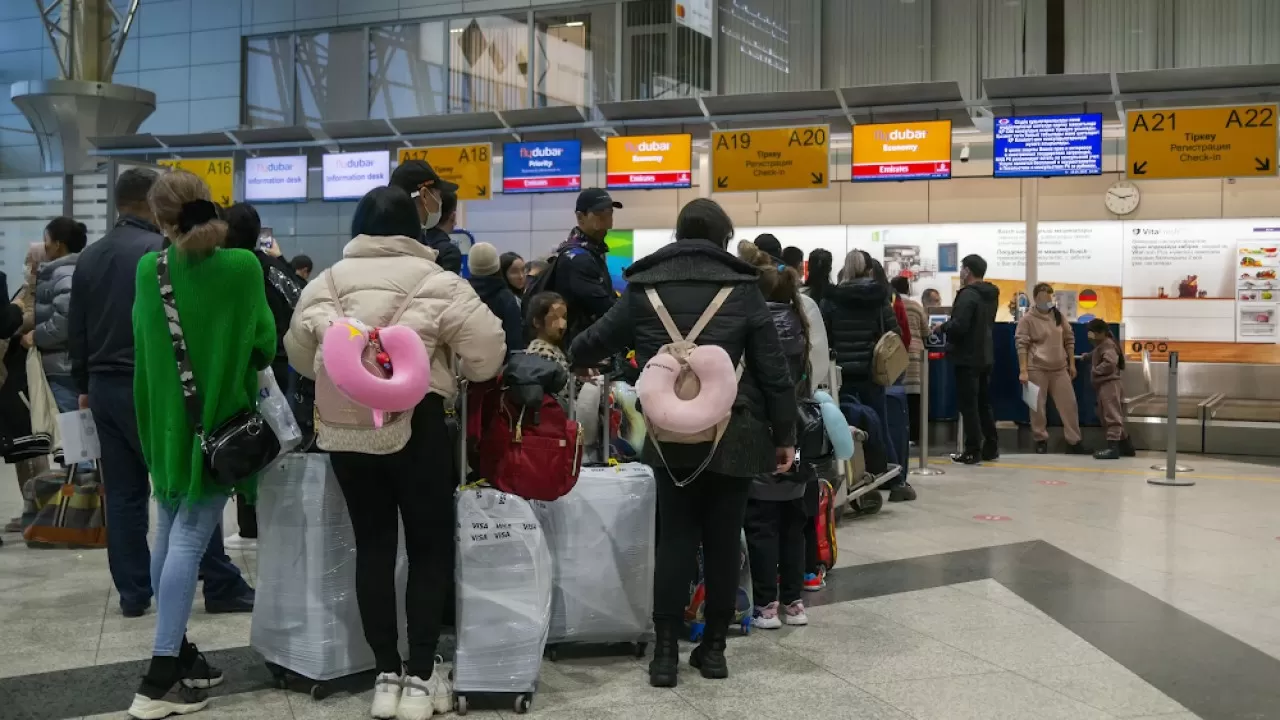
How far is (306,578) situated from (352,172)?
13.0 m

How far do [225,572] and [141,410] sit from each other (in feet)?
4.28

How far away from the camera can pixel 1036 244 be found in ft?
43.3

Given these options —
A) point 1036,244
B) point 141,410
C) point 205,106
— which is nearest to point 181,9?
point 205,106

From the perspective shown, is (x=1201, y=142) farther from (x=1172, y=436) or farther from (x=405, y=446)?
(x=405, y=446)

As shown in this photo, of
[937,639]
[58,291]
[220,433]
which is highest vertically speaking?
[58,291]

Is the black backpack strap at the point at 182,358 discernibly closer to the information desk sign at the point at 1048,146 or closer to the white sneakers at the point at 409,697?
the white sneakers at the point at 409,697

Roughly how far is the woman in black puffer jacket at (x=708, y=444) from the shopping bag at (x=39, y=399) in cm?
418

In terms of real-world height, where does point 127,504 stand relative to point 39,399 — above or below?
below

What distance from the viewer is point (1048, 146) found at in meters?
12.4

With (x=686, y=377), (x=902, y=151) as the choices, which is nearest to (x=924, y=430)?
(x=902, y=151)

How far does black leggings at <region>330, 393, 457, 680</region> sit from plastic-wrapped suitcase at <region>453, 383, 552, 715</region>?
3.0 inches

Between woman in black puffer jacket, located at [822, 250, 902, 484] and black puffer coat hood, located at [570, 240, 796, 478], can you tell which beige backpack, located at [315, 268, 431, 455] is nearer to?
black puffer coat hood, located at [570, 240, 796, 478]

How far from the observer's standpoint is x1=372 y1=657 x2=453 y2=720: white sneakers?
3602mm

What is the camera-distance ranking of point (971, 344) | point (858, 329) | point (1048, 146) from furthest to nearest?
point (1048, 146), point (971, 344), point (858, 329)
